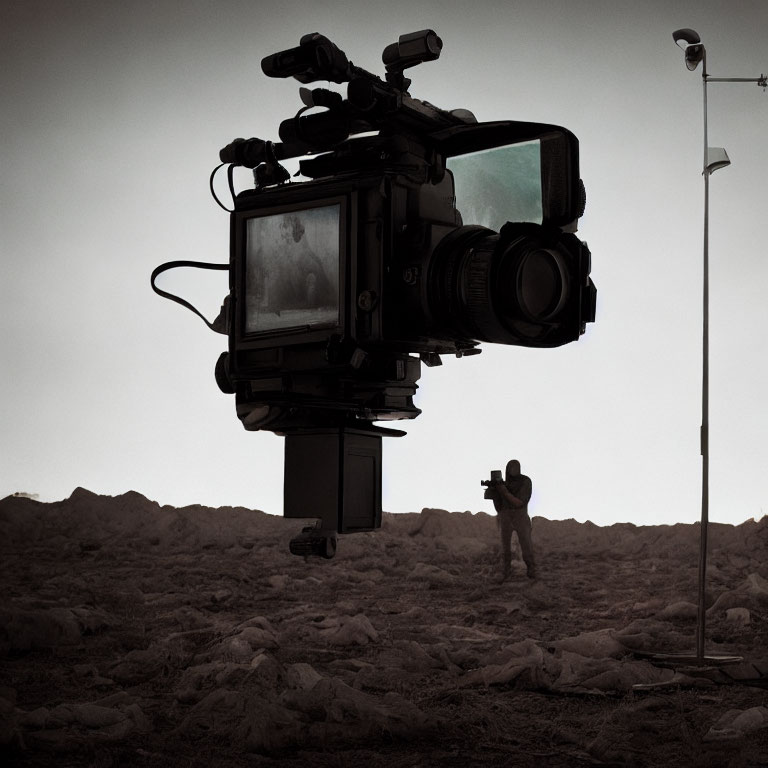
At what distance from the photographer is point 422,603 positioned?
21.8 feet

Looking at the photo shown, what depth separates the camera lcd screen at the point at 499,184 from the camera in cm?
170

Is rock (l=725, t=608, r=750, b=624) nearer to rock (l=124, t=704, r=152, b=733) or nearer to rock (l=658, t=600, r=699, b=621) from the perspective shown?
rock (l=658, t=600, r=699, b=621)

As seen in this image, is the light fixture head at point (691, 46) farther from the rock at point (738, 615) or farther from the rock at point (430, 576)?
the rock at point (430, 576)

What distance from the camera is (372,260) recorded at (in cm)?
164

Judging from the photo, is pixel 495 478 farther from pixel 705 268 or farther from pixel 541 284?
pixel 541 284

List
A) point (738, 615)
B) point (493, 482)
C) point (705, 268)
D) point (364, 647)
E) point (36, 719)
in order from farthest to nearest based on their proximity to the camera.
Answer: point (493, 482), point (738, 615), point (364, 647), point (705, 268), point (36, 719)

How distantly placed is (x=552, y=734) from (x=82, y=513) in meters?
6.74

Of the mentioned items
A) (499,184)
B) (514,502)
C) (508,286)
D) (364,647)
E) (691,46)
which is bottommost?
(364,647)

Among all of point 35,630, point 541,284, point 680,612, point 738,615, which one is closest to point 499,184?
point 541,284

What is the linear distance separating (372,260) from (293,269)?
15 cm

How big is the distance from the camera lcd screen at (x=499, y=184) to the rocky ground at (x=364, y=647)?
1.78 metres

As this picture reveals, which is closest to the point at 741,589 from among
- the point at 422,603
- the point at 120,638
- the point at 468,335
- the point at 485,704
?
the point at 422,603

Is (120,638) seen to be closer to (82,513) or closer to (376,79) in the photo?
(376,79)

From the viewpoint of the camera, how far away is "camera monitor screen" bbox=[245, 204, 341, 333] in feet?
5.49
